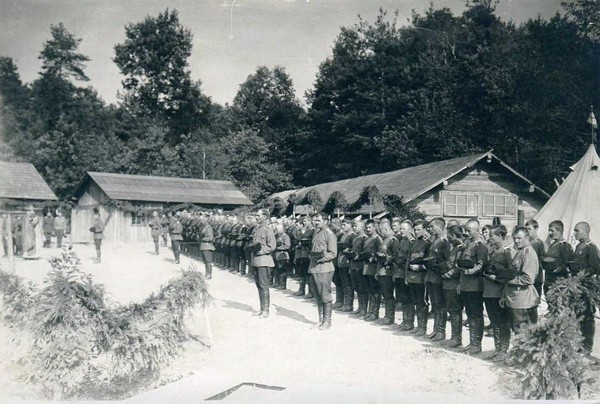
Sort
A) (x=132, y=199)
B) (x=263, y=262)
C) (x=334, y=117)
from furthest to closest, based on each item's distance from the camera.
→ (x=334, y=117) → (x=132, y=199) → (x=263, y=262)

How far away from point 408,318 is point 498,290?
7.42ft

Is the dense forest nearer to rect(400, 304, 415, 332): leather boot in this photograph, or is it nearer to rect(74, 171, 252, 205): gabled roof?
rect(74, 171, 252, 205): gabled roof

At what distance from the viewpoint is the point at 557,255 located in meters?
9.23

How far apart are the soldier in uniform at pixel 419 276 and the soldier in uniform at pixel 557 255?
208 cm

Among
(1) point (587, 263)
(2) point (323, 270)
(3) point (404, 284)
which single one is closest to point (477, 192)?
(3) point (404, 284)

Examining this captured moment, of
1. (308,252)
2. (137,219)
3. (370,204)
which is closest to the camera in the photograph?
(308,252)

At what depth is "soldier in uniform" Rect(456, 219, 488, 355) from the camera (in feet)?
26.5

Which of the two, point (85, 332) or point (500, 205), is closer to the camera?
point (85, 332)

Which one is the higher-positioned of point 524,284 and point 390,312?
point 524,284

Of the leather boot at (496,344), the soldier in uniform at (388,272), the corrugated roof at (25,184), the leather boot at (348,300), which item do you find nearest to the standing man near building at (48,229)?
the corrugated roof at (25,184)

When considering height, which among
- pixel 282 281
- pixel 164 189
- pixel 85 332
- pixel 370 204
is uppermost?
pixel 164 189

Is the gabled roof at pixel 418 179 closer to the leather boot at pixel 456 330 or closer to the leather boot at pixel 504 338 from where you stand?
the leather boot at pixel 456 330

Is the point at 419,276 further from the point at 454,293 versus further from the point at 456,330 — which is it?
the point at 456,330

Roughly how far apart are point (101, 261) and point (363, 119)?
2618 centimetres
